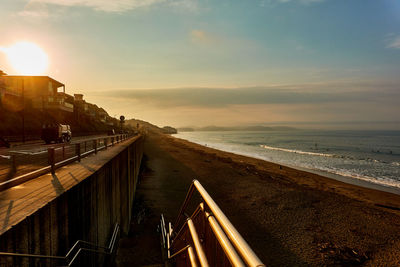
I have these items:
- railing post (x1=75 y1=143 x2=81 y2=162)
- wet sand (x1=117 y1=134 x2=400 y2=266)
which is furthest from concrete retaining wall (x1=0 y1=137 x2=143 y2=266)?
wet sand (x1=117 y1=134 x2=400 y2=266)

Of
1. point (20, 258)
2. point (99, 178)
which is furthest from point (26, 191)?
point (20, 258)

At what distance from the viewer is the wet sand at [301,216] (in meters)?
11.9

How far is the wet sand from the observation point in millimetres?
11938

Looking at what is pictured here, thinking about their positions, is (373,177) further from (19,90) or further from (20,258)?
(19,90)

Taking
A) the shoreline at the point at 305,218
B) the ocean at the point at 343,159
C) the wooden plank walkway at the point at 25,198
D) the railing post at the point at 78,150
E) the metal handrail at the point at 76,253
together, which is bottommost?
the ocean at the point at 343,159

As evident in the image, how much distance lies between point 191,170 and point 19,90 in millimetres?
43600

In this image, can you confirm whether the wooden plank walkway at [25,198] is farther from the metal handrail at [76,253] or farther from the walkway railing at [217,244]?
the walkway railing at [217,244]

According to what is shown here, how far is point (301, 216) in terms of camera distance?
1653cm

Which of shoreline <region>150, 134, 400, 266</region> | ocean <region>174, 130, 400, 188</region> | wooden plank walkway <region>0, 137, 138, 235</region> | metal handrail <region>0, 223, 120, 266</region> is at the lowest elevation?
ocean <region>174, 130, 400, 188</region>

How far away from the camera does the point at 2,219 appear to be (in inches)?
163

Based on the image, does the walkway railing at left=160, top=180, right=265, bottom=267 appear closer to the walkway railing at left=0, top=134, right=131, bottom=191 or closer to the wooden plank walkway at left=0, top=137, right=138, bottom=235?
the wooden plank walkway at left=0, top=137, right=138, bottom=235

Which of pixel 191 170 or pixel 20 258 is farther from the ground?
pixel 20 258

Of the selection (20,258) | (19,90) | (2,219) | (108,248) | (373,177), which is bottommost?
(373,177)

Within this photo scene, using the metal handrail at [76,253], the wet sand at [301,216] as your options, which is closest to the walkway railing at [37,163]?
the metal handrail at [76,253]
